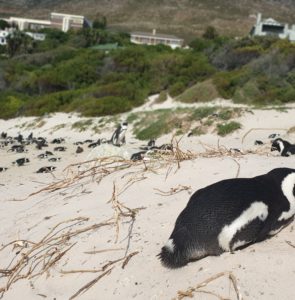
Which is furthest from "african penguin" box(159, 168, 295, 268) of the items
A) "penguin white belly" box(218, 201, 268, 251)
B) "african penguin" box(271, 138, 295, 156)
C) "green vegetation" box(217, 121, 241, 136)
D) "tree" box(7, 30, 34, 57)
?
"tree" box(7, 30, 34, 57)

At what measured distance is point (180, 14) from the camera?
118 m

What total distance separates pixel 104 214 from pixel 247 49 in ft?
119

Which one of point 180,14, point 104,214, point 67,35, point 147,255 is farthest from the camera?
point 180,14

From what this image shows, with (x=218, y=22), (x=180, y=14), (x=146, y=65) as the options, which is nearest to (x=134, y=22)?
(x=180, y=14)

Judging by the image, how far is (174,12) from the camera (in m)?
119

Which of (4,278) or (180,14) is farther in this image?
(180,14)

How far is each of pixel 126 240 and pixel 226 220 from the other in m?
0.96

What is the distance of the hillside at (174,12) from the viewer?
110 meters

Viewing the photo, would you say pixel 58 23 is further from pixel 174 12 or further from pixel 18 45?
pixel 18 45

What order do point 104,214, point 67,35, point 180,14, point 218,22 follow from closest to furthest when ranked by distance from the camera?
point 104,214 → point 67,35 → point 218,22 → point 180,14

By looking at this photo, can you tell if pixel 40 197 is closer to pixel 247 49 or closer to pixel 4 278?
pixel 4 278

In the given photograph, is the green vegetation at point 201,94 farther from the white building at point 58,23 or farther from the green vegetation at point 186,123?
the white building at point 58,23

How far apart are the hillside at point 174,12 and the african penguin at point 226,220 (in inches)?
3938

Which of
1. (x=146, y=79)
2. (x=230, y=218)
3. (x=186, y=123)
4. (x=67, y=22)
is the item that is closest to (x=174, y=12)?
(x=67, y=22)
